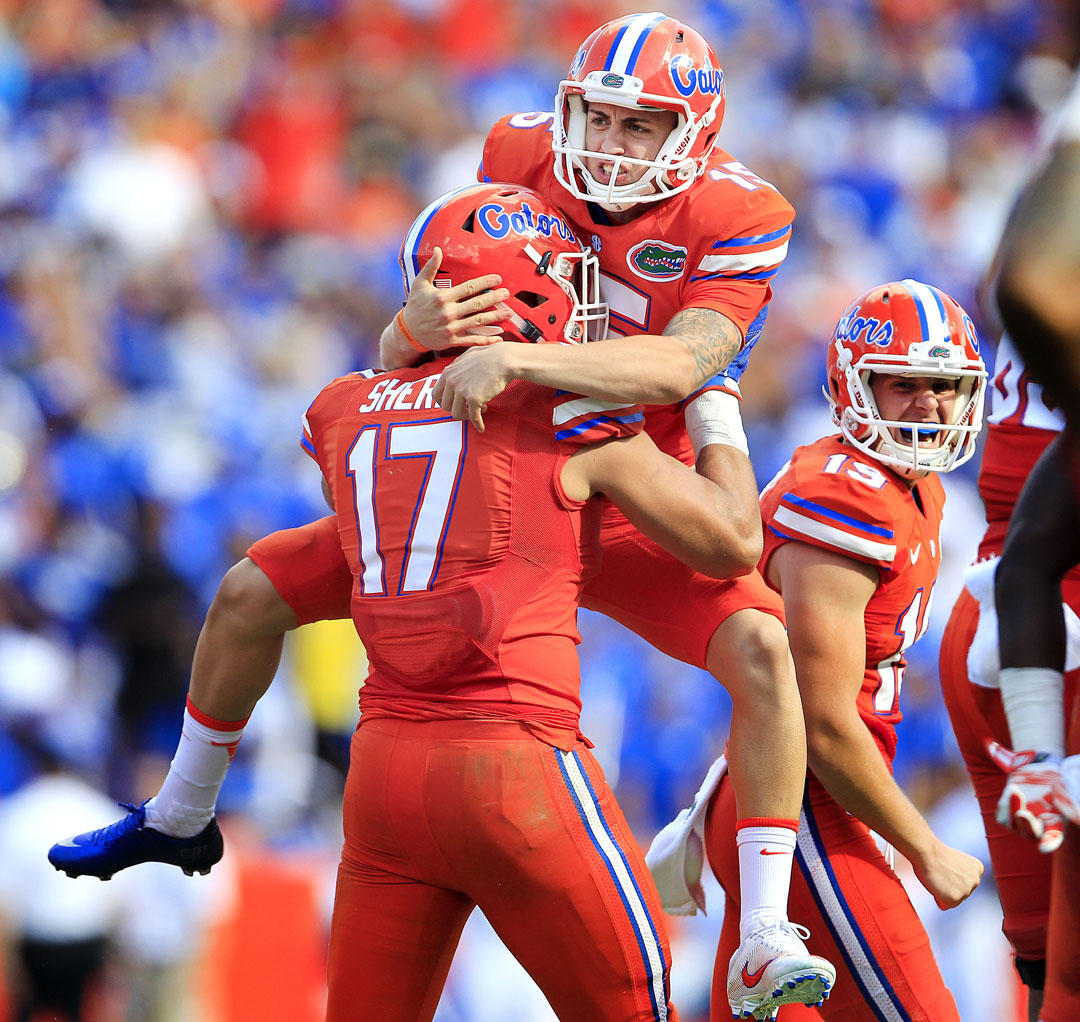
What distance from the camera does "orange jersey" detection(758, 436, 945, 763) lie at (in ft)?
11.2

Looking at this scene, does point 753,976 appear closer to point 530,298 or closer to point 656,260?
point 530,298

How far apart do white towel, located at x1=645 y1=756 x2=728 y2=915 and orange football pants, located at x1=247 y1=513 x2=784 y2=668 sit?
0.36 metres

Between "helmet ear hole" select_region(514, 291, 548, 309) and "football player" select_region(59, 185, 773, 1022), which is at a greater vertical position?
"helmet ear hole" select_region(514, 291, 548, 309)

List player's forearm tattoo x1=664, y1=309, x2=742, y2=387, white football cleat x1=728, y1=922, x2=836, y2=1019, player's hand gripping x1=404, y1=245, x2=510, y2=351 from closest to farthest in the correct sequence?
white football cleat x1=728, y1=922, x2=836, y2=1019
player's hand gripping x1=404, y1=245, x2=510, y2=351
player's forearm tattoo x1=664, y1=309, x2=742, y2=387

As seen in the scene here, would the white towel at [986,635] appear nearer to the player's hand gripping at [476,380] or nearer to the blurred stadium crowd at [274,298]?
the player's hand gripping at [476,380]

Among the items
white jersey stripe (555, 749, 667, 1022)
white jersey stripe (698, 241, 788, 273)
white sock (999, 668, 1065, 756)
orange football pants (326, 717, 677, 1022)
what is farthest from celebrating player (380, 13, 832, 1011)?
white sock (999, 668, 1065, 756)

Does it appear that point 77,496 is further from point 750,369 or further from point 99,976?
point 750,369

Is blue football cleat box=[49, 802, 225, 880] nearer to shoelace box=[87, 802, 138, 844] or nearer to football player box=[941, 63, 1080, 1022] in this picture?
shoelace box=[87, 802, 138, 844]

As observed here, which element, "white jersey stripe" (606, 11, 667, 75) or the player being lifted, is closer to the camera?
the player being lifted

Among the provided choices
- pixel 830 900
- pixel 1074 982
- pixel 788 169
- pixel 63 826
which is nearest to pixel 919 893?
pixel 830 900

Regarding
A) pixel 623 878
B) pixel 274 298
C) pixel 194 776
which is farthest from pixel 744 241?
pixel 274 298

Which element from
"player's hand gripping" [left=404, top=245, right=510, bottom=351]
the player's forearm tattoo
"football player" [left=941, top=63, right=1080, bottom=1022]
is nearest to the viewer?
"football player" [left=941, top=63, right=1080, bottom=1022]

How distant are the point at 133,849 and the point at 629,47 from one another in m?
2.29

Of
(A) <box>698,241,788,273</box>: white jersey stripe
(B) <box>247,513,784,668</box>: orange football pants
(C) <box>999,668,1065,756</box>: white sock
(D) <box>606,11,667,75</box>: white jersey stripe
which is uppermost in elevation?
(D) <box>606,11,667,75</box>: white jersey stripe
